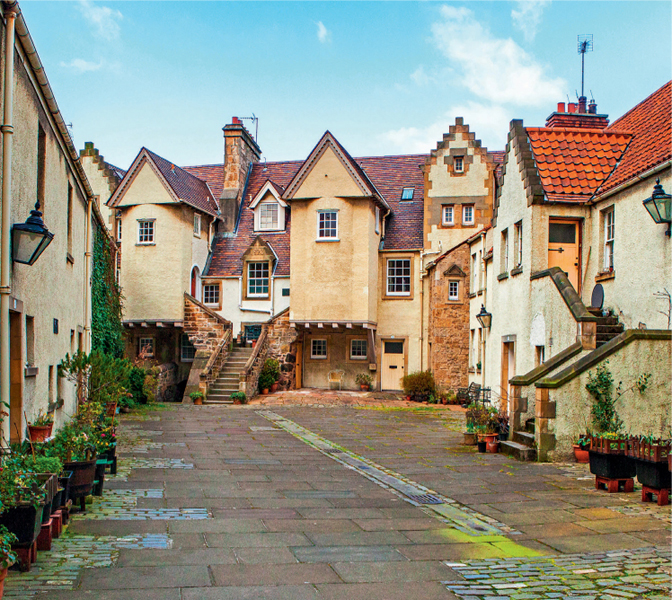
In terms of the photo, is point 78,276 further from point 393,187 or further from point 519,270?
point 393,187

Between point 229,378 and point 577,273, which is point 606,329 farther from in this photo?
point 229,378

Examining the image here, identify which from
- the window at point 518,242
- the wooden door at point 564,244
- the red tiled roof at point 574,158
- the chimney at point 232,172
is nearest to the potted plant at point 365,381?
the chimney at point 232,172

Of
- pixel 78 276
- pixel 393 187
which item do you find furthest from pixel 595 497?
pixel 393 187

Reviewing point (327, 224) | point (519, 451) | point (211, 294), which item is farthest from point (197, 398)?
point (519, 451)

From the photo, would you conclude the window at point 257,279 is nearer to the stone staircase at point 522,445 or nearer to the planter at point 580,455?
the stone staircase at point 522,445

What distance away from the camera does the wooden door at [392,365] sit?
3266 cm

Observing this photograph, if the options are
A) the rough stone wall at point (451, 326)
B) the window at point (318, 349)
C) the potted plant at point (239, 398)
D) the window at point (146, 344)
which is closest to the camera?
the potted plant at point (239, 398)

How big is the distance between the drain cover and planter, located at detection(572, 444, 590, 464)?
433 cm

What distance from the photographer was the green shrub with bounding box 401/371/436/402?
2977 centimetres

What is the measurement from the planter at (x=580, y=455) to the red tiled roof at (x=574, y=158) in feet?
20.9

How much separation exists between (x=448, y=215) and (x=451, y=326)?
229 inches

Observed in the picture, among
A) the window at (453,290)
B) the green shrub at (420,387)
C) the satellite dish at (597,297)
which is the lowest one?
the green shrub at (420,387)

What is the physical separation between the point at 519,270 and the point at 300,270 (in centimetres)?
1431

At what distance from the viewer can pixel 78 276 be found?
654 inches
